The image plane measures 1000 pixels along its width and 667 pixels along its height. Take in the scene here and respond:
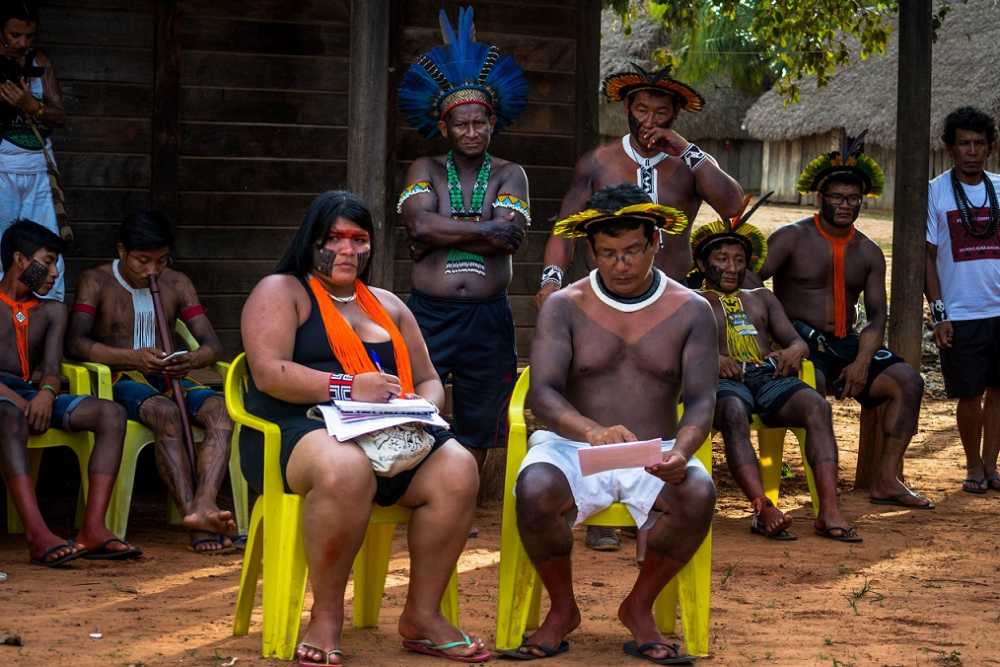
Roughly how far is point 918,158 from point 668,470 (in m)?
4.67

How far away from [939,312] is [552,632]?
174 inches

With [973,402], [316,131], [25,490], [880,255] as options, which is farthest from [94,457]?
[973,402]

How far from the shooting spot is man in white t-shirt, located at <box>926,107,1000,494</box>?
8453mm

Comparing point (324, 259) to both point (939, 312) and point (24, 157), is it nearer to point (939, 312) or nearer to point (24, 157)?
point (24, 157)

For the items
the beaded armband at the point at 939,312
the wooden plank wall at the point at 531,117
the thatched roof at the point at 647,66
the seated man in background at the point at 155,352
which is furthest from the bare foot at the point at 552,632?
the thatched roof at the point at 647,66

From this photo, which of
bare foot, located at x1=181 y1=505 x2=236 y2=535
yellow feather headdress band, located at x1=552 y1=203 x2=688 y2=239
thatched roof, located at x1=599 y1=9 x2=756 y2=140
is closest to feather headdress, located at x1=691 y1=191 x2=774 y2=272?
yellow feather headdress band, located at x1=552 y1=203 x2=688 y2=239

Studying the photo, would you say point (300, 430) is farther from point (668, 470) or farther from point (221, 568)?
point (221, 568)

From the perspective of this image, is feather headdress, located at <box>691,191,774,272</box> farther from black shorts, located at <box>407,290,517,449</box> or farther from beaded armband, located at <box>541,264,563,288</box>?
black shorts, located at <box>407,290,517,449</box>

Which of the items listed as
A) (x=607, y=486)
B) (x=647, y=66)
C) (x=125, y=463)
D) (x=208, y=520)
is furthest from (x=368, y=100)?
(x=647, y=66)

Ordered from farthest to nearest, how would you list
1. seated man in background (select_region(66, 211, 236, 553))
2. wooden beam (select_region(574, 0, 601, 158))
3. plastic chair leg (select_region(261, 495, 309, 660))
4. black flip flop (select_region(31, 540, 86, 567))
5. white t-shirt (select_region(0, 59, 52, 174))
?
1. wooden beam (select_region(574, 0, 601, 158))
2. white t-shirt (select_region(0, 59, 52, 174))
3. seated man in background (select_region(66, 211, 236, 553))
4. black flip flop (select_region(31, 540, 86, 567))
5. plastic chair leg (select_region(261, 495, 309, 660))

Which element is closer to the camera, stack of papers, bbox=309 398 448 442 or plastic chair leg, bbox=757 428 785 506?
stack of papers, bbox=309 398 448 442

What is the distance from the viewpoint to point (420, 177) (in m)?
6.91

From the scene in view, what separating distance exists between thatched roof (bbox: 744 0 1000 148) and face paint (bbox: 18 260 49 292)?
1776 cm

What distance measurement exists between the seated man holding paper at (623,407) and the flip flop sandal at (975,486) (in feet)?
12.3
